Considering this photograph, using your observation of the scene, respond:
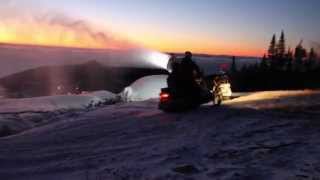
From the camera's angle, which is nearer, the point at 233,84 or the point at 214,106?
the point at 214,106

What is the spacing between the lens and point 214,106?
760 inches

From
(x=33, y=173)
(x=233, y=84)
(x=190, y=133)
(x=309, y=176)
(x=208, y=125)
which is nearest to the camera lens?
(x=309, y=176)

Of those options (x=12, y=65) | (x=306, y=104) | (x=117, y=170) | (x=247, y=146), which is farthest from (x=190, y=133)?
(x=12, y=65)

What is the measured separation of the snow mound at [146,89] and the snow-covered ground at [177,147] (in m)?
15.8

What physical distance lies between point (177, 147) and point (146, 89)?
2680 cm

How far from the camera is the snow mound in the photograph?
3383cm

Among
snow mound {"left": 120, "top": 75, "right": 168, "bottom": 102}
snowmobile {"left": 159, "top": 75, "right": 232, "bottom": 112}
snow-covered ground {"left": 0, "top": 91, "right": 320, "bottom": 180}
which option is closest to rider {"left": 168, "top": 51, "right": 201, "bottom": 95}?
snowmobile {"left": 159, "top": 75, "right": 232, "bottom": 112}

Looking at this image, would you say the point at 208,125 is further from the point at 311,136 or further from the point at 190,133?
the point at 311,136

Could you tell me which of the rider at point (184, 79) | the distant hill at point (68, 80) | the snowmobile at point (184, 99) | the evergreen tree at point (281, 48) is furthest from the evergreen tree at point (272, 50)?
the rider at point (184, 79)

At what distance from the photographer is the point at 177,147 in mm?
11961

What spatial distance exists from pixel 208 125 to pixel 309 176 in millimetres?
5687

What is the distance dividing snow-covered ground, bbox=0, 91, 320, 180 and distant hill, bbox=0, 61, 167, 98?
38963 mm

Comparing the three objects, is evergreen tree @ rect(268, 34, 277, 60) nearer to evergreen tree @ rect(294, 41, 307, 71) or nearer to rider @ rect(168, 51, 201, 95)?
evergreen tree @ rect(294, 41, 307, 71)

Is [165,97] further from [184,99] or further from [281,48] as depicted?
[281,48]
